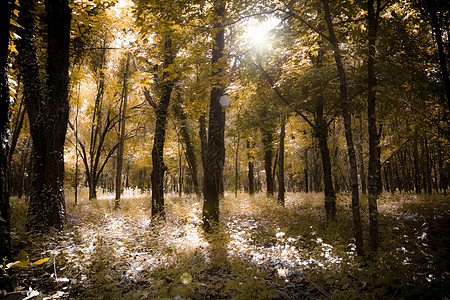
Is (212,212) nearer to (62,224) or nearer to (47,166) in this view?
(62,224)

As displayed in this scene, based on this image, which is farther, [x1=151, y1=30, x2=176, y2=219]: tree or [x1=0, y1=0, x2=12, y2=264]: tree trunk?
[x1=151, y1=30, x2=176, y2=219]: tree

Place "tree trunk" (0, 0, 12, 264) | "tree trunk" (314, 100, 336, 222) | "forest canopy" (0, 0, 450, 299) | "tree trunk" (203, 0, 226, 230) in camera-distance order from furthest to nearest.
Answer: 1. "tree trunk" (314, 100, 336, 222)
2. "tree trunk" (203, 0, 226, 230)
3. "forest canopy" (0, 0, 450, 299)
4. "tree trunk" (0, 0, 12, 264)

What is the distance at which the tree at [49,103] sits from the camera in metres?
6.51

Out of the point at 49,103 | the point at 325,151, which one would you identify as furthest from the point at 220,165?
the point at 49,103

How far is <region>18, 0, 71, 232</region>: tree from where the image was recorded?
651 centimetres

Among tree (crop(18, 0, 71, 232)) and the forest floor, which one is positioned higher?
tree (crop(18, 0, 71, 232))

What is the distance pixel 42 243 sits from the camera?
A: 5309 mm

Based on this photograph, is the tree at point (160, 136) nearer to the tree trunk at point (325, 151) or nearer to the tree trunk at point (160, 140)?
the tree trunk at point (160, 140)

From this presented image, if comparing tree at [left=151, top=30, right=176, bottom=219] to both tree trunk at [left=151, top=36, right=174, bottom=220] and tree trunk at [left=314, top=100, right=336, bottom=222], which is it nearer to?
tree trunk at [left=151, top=36, right=174, bottom=220]

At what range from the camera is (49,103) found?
6.81 metres

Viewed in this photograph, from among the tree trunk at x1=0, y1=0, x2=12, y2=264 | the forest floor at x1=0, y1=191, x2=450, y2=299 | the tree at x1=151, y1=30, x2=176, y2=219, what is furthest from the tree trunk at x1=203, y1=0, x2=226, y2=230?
the tree trunk at x1=0, y1=0, x2=12, y2=264

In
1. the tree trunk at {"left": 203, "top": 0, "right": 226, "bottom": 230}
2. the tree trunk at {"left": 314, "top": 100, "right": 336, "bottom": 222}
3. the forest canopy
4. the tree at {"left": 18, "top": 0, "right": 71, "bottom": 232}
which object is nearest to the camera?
the forest canopy

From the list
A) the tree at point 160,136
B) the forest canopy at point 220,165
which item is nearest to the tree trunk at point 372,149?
the forest canopy at point 220,165

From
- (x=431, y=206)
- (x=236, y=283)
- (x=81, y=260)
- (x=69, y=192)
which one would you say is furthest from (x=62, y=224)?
(x=69, y=192)
